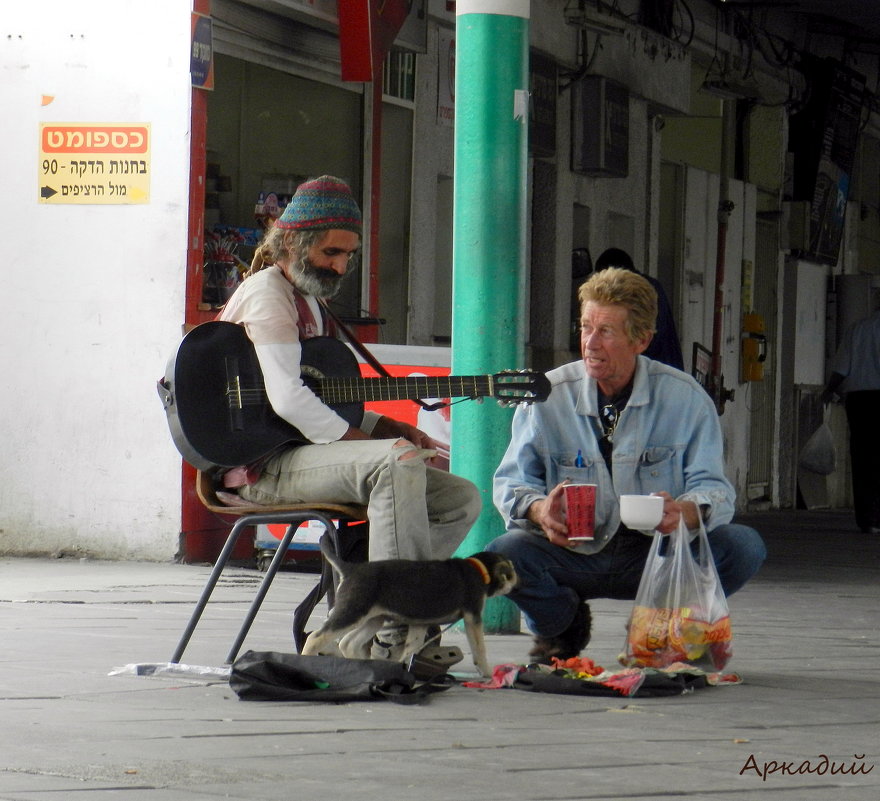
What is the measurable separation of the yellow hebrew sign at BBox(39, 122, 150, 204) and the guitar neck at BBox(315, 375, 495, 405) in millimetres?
4196

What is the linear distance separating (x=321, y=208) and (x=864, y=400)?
8.92 metres

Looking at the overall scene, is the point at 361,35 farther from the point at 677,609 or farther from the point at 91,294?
the point at 677,609

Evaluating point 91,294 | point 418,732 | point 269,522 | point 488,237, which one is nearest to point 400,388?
point 269,522

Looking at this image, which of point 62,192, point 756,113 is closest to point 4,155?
point 62,192

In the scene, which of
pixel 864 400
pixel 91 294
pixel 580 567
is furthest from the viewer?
pixel 864 400

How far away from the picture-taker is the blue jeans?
552cm

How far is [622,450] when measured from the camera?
18.1 feet

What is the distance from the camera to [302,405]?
5.21 m

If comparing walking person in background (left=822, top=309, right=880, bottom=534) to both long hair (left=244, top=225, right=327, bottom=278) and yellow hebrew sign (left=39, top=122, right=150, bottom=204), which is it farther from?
long hair (left=244, top=225, right=327, bottom=278)

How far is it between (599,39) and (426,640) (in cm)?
917

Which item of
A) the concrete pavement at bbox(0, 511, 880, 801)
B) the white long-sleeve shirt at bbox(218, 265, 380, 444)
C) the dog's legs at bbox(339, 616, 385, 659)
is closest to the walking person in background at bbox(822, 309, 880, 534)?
the concrete pavement at bbox(0, 511, 880, 801)

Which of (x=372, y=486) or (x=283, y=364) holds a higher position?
(x=283, y=364)

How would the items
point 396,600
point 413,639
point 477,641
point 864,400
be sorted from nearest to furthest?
1. point 396,600
2. point 413,639
3. point 477,641
4. point 864,400

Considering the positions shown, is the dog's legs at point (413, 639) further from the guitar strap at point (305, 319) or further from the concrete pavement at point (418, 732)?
the guitar strap at point (305, 319)
